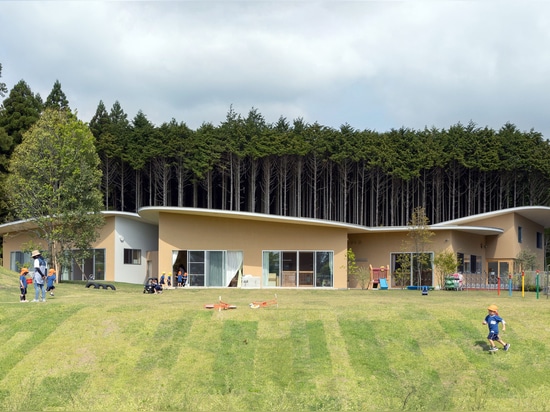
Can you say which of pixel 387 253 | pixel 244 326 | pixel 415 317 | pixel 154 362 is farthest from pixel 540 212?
pixel 154 362

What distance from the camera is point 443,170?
5712 cm

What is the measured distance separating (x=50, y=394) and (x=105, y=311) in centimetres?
502

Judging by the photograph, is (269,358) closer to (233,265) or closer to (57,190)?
(233,265)

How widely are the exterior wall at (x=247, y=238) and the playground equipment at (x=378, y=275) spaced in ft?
5.24

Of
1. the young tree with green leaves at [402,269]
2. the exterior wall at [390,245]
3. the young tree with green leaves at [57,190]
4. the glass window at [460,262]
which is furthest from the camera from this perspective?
the glass window at [460,262]

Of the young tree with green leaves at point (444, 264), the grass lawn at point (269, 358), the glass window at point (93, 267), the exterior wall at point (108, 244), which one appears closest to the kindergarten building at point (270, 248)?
the young tree with green leaves at point (444, 264)

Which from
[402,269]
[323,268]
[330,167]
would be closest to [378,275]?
[402,269]

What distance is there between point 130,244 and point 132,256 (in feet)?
2.29

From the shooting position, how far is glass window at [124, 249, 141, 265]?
38.4 m

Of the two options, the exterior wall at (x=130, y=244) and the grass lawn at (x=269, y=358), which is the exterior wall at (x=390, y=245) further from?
the grass lawn at (x=269, y=358)

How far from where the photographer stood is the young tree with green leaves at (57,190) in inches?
1286

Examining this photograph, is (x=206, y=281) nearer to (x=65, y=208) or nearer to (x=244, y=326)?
(x=65, y=208)

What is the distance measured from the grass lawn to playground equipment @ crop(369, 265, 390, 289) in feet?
49.6

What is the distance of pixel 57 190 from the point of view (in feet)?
107
